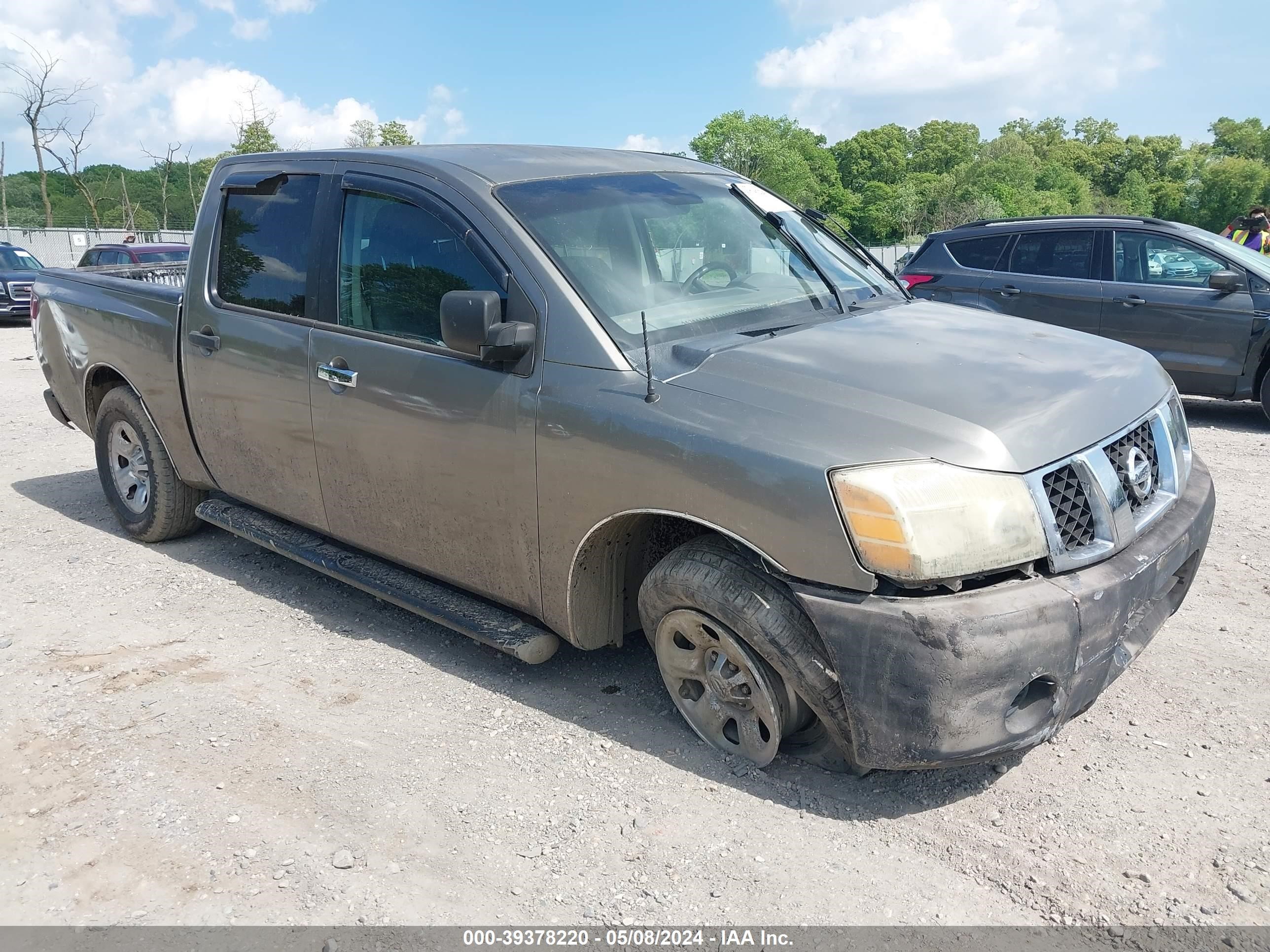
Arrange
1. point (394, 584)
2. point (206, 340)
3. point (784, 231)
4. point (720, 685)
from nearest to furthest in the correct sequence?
1. point (720, 685)
2. point (394, 584)
3. point (784, 231)
4. point (206, 340)

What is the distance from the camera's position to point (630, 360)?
3176 mm

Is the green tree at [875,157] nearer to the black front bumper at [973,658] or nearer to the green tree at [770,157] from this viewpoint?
the green tree at [770,157]

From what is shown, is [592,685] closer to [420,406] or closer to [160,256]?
[420,406]

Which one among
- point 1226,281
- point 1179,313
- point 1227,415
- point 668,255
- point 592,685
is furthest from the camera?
point 1227,415

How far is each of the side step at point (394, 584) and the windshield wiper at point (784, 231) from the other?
173 cm

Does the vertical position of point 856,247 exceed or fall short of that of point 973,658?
it exceeds it

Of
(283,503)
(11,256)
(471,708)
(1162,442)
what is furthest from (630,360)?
(11,256)

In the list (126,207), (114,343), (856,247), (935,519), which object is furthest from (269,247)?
(126,207)

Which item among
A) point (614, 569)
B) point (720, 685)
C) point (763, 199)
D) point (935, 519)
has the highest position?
point (763, 199)

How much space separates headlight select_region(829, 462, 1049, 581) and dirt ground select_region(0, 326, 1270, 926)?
2.79 ft

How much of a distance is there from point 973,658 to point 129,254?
18534 mm

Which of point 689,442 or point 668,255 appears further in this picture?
point 668,255

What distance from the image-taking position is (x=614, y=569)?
3395 millimetres

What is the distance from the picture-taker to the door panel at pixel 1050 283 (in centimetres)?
887
